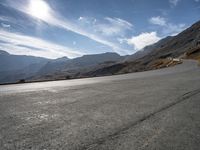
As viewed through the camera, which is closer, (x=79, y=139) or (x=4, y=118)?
(x=79, y=139)

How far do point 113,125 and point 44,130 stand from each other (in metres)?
1.67

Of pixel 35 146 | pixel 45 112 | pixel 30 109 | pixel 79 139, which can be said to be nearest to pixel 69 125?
pixel 79 139

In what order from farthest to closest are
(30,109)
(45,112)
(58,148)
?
(30,109) → (45,112) → (58,148)

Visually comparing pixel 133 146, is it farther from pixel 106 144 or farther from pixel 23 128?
pixel 23 128

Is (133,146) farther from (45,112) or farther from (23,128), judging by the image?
(45,112)

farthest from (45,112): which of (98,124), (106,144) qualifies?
(106,144)

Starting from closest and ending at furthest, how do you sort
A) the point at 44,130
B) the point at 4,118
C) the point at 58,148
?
the point at 58,148
the point at 44,130
the point at 4,118

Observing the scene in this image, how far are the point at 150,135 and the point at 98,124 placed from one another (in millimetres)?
1368

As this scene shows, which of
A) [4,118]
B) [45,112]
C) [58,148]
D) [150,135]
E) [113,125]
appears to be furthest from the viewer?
[45,112]

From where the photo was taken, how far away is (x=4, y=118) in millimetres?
5730

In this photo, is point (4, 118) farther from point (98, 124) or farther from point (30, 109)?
point (98, 124)

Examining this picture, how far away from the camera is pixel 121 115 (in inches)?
236

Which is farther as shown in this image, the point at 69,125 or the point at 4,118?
the point at 4,118

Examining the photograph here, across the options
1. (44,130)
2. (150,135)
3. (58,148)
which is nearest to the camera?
(58,148)
